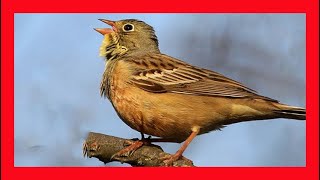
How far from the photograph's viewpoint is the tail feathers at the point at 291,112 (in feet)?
21.9

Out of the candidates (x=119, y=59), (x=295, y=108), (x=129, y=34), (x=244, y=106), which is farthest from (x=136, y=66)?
(x=295, y=108)

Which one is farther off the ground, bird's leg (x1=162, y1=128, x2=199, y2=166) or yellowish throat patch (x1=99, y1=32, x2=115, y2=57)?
yellowish throat patch (x1=99, y1=32, x2=115, y2=57)

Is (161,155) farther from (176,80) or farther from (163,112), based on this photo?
(176,80)

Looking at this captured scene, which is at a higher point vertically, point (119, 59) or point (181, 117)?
point (119, 59)

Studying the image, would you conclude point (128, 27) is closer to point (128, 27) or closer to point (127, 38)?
point (128, 27)

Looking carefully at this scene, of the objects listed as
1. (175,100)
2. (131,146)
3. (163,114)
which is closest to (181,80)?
(175,100)

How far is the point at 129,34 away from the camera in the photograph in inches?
338

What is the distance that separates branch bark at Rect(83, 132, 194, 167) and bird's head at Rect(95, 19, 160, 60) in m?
2.20

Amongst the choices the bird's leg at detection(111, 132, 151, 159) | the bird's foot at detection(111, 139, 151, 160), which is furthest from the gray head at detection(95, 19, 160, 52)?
the bird's foot at detection(111, 139, 151, 160)

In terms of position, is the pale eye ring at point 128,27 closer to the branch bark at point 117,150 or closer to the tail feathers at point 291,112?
the branch bark at point 117,150

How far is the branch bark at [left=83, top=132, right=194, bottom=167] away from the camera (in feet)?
19.9

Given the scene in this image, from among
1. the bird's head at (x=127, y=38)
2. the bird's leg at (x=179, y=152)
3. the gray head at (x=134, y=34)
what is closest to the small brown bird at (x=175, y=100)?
the bird's leg at (x=179, y=152)

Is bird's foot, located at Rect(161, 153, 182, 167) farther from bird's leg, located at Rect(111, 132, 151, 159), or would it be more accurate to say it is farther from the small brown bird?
bird's leg, located at Rect(111, 132, 151, 159)

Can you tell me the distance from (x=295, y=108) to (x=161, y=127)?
1656mm
